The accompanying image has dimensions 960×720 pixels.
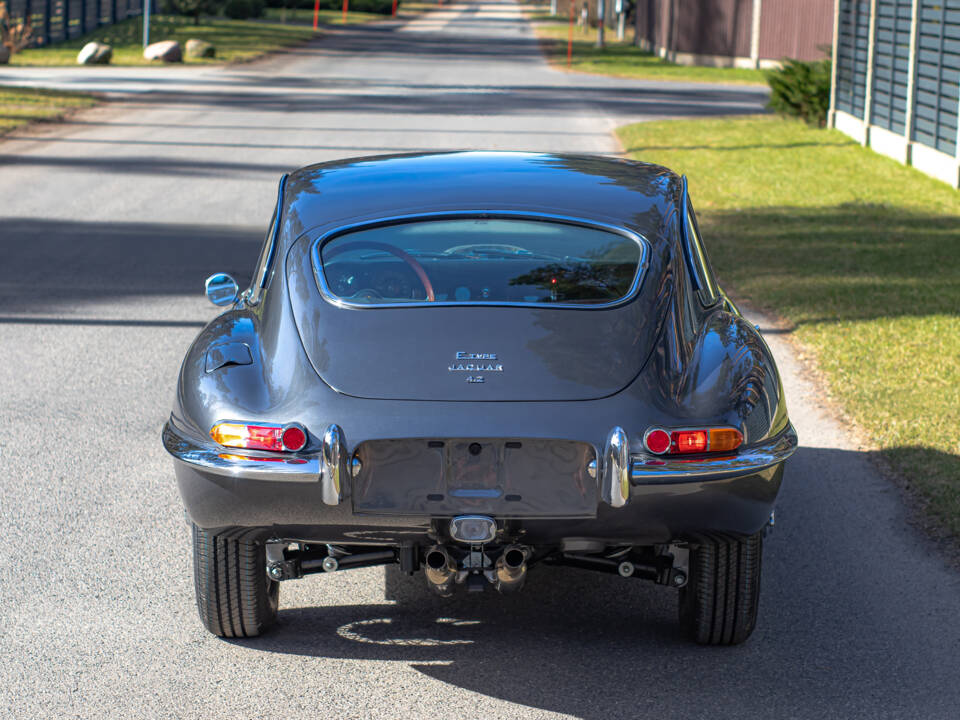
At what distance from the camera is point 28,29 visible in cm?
3941

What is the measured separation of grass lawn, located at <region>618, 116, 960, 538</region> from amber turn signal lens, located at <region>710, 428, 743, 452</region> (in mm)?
2007

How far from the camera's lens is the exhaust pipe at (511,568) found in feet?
12.7

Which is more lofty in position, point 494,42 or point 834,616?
point 494,42

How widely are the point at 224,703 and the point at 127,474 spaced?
7.80 feet

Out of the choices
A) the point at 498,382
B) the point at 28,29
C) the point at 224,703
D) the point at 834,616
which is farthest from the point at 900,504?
the point at 28,29

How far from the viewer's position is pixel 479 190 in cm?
475

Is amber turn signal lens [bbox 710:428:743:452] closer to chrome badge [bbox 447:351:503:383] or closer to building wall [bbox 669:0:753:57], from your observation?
chrome badge [bbox 447:351:503:383]

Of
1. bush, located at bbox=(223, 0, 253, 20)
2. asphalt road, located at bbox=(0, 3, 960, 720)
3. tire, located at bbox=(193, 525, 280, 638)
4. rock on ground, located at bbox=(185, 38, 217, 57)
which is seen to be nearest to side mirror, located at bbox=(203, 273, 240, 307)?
asphalt road, located at bbox=(0, 3, 960, 720)

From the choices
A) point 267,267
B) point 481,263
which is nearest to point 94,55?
point 267,267

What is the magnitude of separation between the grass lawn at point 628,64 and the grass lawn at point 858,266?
60.4 feet

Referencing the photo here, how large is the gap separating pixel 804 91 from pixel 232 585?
71.4ft

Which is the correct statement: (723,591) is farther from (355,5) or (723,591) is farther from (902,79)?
(355,5)

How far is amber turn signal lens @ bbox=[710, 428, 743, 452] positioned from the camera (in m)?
3.87

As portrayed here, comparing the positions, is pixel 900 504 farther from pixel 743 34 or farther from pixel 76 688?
pixel 743 34
